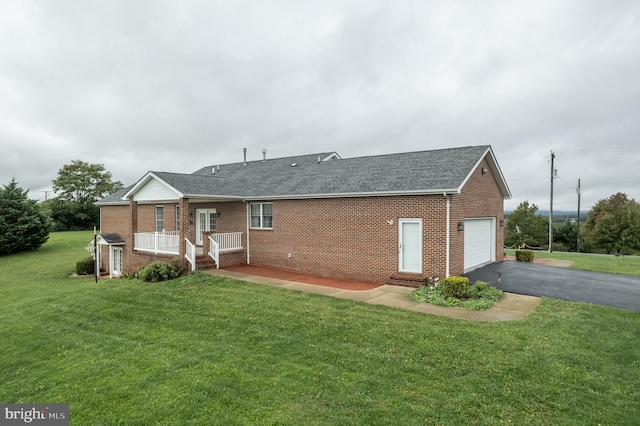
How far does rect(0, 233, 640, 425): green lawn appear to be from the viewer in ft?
14.3

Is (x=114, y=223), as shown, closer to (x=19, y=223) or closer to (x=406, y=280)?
(x=19, y=223)

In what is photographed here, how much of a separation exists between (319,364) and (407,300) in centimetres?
468

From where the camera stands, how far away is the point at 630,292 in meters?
10.1

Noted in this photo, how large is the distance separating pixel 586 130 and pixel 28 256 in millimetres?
47337

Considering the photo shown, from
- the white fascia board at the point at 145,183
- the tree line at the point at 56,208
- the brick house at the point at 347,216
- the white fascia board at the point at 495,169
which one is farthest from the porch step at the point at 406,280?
the tree line at the point at 56,208

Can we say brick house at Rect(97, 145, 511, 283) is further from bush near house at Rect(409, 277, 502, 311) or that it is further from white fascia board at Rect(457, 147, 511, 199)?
bush near house at Rect(409, 277, 502, 311)

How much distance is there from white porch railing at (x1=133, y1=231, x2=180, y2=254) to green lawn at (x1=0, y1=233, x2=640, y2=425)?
6862 mm

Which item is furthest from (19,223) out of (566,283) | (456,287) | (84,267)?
(566,283)

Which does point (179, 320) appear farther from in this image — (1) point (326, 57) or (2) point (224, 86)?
(2) point (224, 86)

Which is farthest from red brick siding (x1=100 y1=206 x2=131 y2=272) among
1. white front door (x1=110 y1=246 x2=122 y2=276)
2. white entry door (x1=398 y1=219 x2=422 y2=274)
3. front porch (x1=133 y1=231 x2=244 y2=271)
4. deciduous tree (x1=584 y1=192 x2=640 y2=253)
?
deciduous tree (x1=584 y1=192 x2=640 y2=253)

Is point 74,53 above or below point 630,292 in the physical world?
above

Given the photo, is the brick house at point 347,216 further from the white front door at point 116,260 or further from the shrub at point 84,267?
the shrub at point 84,267

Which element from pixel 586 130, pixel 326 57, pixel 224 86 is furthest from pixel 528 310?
pixel 586 130

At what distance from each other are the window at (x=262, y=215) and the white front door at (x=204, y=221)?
2659mm
